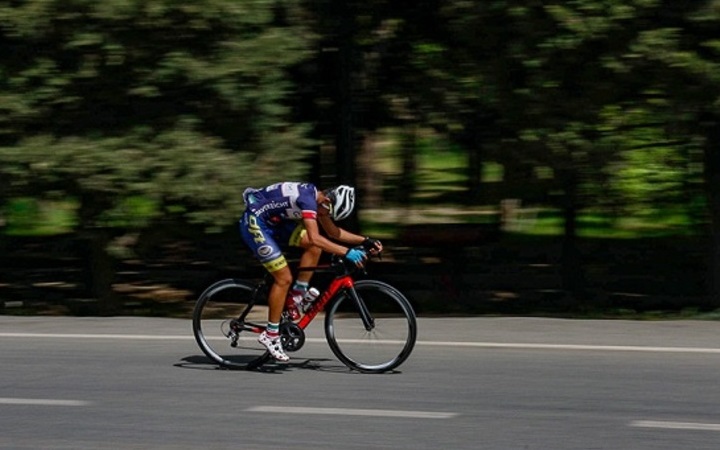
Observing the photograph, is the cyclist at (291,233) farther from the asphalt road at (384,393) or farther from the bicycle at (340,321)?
the asphalt road at (384,393)

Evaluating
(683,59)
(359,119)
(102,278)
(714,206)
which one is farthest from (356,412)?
(359,119)

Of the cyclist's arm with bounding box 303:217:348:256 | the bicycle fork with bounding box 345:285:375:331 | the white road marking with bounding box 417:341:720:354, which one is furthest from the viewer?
the white road marking with bounding box 417:341:720:354

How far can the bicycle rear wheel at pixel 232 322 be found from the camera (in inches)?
400

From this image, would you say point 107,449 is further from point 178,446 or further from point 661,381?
point 661,381

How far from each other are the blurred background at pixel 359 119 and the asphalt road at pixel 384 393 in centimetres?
212

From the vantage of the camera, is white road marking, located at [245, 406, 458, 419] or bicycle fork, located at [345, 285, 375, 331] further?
bicycle fork, located at [345, 285, 375, 331]

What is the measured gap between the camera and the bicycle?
9738mm

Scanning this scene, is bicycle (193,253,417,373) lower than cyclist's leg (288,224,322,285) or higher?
lower

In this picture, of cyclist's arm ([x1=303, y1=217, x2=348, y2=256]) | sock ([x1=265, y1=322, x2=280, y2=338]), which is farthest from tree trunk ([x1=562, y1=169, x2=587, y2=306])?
cyclist's arm ([x1=303, y1=217, x2=348, y2=256])

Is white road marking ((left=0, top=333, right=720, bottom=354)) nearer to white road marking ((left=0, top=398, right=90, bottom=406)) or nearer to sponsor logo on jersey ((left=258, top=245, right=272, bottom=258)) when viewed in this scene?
sponsor logo on jersey ((left=258, top=245, right=272, bottom=258))

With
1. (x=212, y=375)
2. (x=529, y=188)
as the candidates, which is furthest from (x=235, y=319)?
(x=529, y=188)

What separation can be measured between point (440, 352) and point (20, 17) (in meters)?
5.50

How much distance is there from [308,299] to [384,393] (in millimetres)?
1189

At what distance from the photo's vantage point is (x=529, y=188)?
50.9ft
